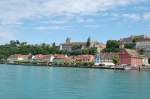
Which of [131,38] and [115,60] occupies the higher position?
[131,38]

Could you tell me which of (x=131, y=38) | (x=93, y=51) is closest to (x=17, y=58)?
(x=93, y=51)

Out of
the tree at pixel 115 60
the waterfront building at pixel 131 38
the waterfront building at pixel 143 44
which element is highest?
the waterfront building at pixel 131 38

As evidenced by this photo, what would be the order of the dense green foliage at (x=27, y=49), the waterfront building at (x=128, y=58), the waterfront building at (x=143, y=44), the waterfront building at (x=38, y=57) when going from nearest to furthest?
the waterfront building at (x=128, y=58)
the waterfront building at (x=143, y=44)
the waterfront building at (x=38, y=57)
the dense green foliage at (x=27, y=49)

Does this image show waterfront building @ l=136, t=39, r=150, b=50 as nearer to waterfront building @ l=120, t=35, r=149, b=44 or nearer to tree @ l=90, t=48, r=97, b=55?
waterfront building @ l=120, t=35, r=149, b=44

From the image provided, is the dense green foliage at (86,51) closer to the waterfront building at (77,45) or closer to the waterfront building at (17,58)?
the waterfront building at (77,45)

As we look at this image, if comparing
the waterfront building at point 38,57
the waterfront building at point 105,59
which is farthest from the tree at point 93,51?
the waterfront building at point 105,59

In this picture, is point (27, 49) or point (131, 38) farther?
point (27, 49)

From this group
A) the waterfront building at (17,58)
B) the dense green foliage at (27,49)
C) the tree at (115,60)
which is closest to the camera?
the tree at (115,60)

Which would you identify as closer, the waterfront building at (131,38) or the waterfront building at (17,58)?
the waterfront building at (131,38)

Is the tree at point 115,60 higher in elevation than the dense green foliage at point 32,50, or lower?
lower

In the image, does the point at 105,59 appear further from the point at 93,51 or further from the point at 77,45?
the point at 77,45

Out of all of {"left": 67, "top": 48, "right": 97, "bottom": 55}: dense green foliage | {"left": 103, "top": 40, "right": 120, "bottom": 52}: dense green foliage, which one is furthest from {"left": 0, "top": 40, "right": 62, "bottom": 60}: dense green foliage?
{"left": 103, "top": 40, "right": 120, "bottom": 52}: dense green foliage

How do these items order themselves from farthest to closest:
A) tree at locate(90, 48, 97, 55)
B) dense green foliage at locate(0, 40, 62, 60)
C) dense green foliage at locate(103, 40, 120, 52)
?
dense green foliage at locate(0, 40, 62, 60)
tree at locate(90, 48, 97, 55)
dense green foliage at locate(103, 40, 120, 52)

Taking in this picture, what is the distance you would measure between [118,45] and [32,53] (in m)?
30.4
